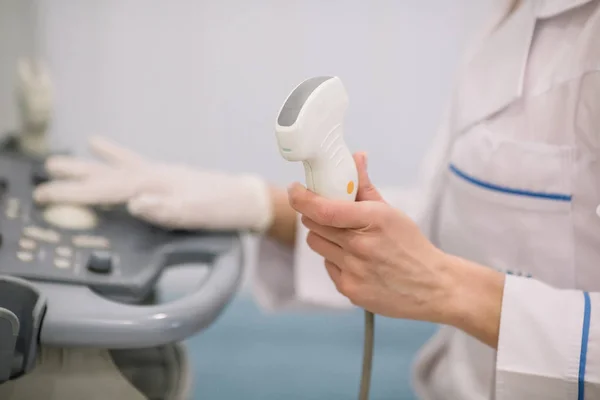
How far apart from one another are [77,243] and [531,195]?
468mm

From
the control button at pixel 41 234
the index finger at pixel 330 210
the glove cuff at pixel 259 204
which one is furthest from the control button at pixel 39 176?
the index finger at pixel 330 210

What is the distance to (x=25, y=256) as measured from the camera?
0.61 meters

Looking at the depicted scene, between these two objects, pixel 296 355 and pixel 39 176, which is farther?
pixel 296 355

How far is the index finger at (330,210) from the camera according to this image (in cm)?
50

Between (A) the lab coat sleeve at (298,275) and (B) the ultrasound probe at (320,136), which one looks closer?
(B) the ultrasound probe at (320,136)

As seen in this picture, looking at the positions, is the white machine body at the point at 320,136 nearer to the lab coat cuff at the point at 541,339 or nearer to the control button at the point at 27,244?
the lab coat cuff at the point at 541,339

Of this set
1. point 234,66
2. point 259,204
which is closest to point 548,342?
point 259,204

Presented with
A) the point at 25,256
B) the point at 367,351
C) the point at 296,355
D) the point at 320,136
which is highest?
the point at 320,136

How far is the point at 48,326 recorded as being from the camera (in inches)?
20.4

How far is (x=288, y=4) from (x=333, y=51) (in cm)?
13

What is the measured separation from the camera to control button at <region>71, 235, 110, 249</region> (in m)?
0.68

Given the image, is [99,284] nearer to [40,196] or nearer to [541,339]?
[40,196]

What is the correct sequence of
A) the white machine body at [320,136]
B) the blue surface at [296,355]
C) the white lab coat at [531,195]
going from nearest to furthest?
the white machine body at [320,136]
the white lab coat at [531,195]
the blue surface at [296,355]

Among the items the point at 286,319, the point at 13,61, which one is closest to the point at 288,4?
the point at 13,61
